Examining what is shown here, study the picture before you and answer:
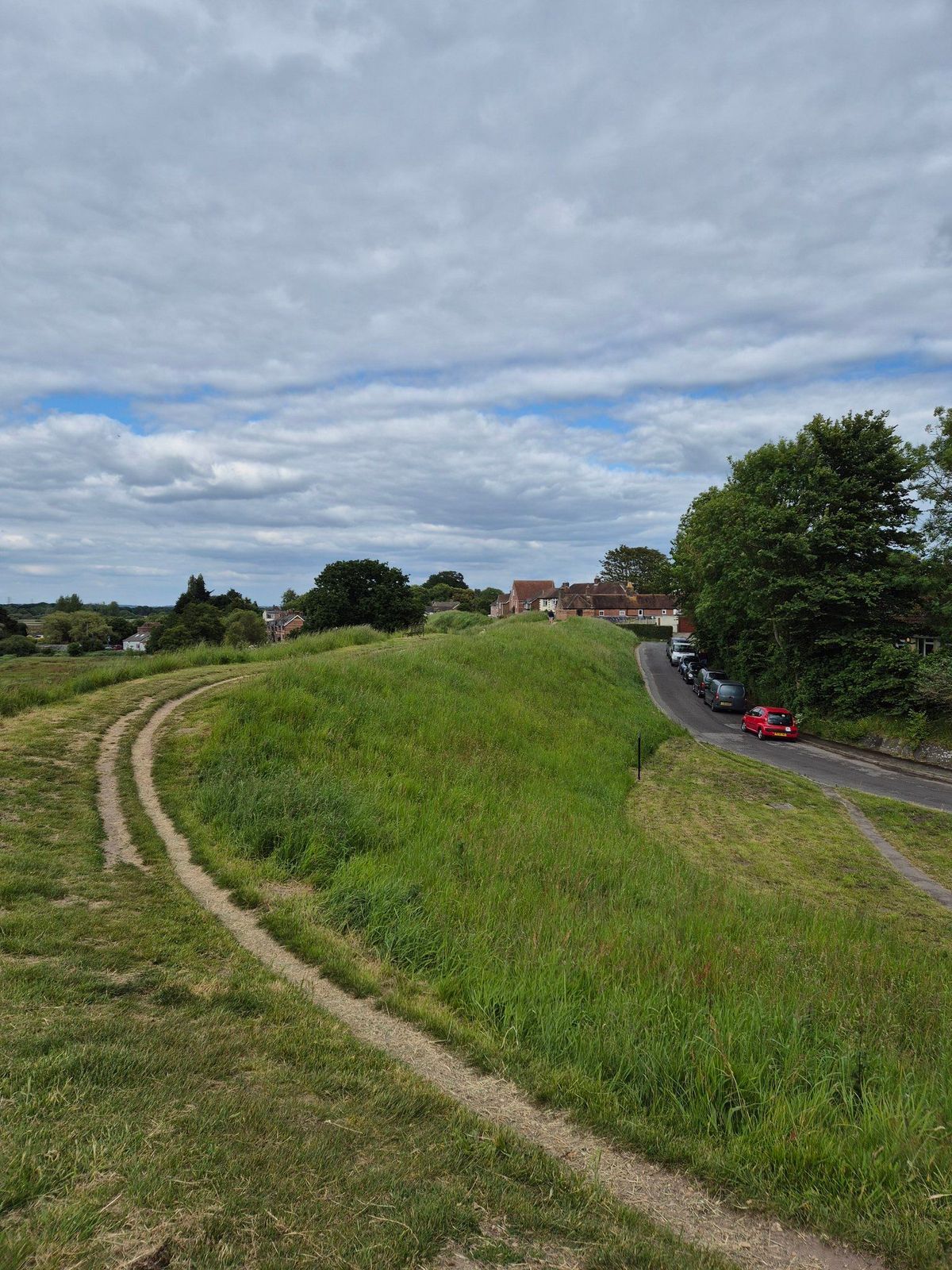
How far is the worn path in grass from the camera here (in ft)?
10.4

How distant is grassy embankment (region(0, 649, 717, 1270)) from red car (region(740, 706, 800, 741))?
25855 millimetres

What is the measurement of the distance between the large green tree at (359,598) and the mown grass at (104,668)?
31.7m

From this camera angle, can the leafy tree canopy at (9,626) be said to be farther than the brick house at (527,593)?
No

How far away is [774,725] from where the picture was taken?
88.9 ft

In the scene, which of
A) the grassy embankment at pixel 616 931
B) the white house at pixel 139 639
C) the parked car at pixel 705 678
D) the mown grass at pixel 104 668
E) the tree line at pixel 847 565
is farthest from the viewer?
the white house at pixel 139 639

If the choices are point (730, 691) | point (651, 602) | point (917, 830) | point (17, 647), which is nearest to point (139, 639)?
point (17, 647)

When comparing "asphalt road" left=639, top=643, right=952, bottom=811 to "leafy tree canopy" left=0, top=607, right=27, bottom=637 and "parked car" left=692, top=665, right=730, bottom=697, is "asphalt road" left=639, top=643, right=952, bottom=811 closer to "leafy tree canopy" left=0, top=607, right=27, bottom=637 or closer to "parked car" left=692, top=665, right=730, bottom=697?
"parked car" left=692, top=665, right=730, bottom=697

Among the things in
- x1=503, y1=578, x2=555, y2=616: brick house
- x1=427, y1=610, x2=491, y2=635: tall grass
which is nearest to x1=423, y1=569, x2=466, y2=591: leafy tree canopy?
x1=503, y1=578, x2=555, y2=616: brick house

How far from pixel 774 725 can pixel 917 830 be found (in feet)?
38.9

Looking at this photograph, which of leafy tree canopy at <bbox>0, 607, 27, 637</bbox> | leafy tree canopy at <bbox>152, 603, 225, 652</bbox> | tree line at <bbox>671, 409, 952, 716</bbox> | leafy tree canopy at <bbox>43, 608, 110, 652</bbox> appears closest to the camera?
tree line at <bbox>671, 409, 952, 716</bbox>

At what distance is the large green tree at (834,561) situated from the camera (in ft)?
84.2

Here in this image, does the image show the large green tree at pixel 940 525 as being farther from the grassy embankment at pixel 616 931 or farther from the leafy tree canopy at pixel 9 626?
the leafy tree canopy at pixel 9 626

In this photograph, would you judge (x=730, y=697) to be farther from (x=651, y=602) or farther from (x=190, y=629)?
(x=651, y=602)

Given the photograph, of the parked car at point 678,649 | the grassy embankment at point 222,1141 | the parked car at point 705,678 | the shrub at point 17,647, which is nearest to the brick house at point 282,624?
the shrub at point 17,647
